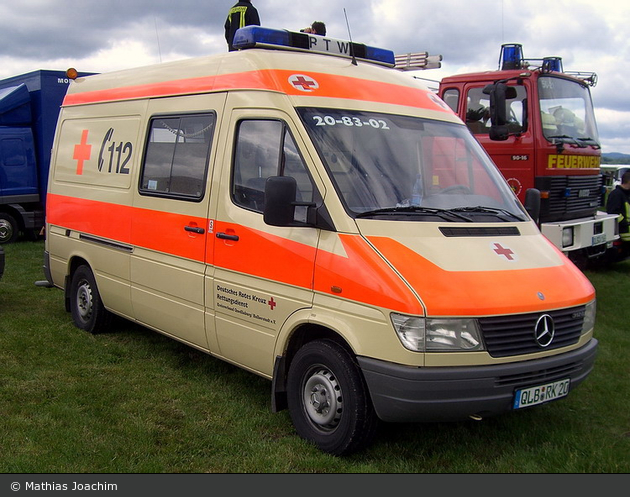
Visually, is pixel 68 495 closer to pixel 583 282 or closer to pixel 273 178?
pixel 273 178

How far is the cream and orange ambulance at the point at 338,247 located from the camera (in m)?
4.14

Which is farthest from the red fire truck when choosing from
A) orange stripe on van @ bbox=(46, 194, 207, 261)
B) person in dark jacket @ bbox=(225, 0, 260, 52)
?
orange stripe on van @ bbox=(46, 194, 207, 261)

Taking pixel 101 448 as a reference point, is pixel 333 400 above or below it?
above

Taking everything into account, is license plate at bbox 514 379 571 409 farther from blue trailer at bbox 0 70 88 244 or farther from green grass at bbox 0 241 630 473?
blue trailer at bbox 0 70 88 244

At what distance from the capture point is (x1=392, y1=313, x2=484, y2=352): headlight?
4.04 m

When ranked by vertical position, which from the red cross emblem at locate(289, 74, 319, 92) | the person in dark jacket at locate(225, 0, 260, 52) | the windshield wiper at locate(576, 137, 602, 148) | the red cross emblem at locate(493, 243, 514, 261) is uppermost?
the person in dark jacket at locate(225, 0, 260, 52)

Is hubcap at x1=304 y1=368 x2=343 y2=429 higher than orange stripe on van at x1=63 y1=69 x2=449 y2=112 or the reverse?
the reverse

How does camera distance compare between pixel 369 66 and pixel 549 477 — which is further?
pixel 369 66

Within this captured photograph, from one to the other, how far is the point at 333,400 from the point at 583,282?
6.41ft

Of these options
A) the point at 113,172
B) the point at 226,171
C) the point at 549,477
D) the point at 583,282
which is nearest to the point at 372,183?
the point at 226,171

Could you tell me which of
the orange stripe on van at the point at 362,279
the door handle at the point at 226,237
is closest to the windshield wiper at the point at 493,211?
the orange stripe on van at the point at 362,279

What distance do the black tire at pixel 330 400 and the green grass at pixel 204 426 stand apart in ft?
0.43

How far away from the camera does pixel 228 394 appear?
5.71 meters

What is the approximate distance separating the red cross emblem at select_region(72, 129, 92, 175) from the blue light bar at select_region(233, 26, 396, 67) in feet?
8.43
